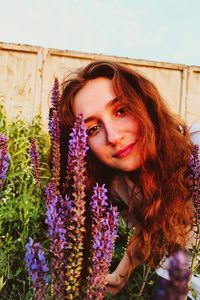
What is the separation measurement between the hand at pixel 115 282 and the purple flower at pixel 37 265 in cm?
146

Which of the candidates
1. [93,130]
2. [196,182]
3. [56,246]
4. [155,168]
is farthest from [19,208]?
[56,246]

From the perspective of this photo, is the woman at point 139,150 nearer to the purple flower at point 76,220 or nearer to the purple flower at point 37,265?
the purple flower at point 76,220

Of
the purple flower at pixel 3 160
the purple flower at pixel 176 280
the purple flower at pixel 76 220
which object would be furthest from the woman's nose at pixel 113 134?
the purple flower at pixel 176 280

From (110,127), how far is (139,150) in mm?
267

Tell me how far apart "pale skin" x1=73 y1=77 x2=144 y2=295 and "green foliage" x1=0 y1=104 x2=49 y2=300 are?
1.29ft

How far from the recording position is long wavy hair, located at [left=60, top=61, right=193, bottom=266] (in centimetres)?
248

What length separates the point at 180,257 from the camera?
0.60 metres

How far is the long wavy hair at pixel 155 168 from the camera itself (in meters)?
2.48

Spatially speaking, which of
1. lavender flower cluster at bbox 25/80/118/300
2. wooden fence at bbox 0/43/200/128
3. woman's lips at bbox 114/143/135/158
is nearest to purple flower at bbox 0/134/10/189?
lavender flower cluster at bbox 25/80/118/300

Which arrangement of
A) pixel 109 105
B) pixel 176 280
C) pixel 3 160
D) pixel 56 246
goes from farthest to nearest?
1. pixel 109 105
2. pixel 3 160
3. pixel 56 246
4. pixel 176 280

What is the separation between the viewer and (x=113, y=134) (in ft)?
7.05

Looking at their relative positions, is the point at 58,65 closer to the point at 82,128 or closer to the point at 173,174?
the point at 173,174

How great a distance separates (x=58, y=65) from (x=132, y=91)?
16.0 ft

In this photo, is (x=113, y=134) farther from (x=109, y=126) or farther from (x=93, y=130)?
(x=93, y=130)
